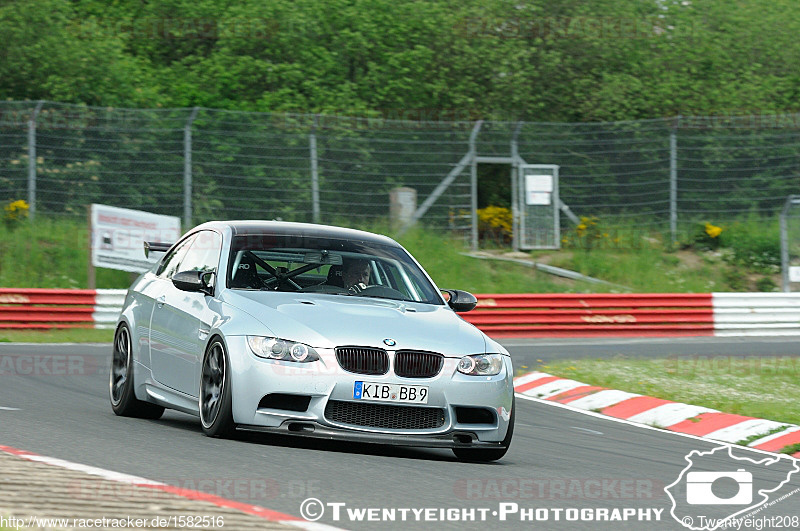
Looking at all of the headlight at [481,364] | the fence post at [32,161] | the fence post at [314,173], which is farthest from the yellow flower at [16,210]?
the headlight at [481,364]

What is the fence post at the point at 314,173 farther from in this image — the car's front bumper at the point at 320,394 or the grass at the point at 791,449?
the car's front bumper at the point at 320,394

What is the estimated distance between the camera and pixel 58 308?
19.4m

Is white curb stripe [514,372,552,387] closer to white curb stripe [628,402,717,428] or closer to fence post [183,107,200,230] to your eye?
white curb stripe [628,402,717,428]

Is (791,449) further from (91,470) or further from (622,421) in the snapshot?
(91,470)

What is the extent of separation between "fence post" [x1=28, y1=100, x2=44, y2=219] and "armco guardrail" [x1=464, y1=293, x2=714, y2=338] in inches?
325

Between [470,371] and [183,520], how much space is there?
3132mm

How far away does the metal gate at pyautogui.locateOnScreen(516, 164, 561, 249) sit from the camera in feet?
85.9

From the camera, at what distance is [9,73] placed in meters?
28.4

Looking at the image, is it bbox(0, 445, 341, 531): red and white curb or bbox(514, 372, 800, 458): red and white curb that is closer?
bbox(0, 445, 341, 531): red and white curb

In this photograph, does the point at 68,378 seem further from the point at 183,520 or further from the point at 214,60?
the point at 214,60

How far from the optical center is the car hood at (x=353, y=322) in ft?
25.2

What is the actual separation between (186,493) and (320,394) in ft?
Result: 6.35

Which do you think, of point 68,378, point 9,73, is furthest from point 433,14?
point 68,378

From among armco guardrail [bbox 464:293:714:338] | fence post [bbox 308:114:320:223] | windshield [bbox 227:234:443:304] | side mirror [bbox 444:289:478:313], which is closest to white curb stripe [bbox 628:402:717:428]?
side mirror [bbox 444:289:478:313]
